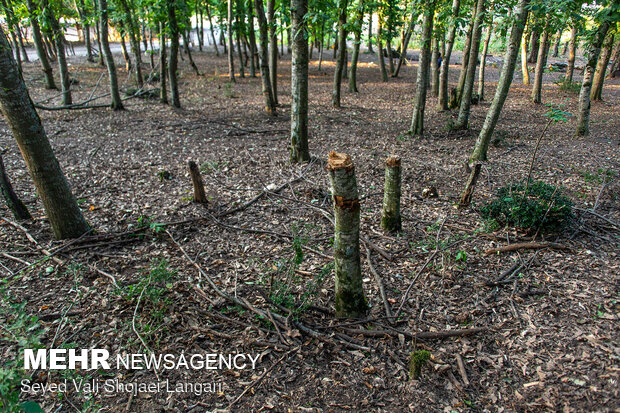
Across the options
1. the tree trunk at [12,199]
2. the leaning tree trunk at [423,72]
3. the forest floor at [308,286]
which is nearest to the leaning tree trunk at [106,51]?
the forest floor at [308,286]

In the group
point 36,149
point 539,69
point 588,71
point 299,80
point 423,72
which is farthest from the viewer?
point 539,69

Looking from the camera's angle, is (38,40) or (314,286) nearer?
(314,286)

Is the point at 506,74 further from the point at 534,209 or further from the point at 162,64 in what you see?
the point at 162,64

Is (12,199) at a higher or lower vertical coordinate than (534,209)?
lower

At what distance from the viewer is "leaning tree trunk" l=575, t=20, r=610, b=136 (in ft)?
28.0

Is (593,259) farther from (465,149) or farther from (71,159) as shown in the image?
(71,159)

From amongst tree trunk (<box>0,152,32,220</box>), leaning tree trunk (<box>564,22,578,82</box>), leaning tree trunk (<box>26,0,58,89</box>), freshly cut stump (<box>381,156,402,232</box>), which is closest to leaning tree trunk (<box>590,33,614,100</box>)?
leaning tree trunk (<box>564,22,578,82</box>)

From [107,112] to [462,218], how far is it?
466 inches

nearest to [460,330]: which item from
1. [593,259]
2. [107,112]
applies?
[593,259]

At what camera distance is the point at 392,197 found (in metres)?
5.18

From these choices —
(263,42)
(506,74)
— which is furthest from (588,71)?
(263,42)

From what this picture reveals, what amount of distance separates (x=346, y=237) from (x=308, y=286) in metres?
1.01

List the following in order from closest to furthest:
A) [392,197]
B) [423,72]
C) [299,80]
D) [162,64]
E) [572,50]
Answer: [392,197] → [299,80] → [423,72] → [162,64] → [572,50]

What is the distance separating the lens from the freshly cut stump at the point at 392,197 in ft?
16.1
